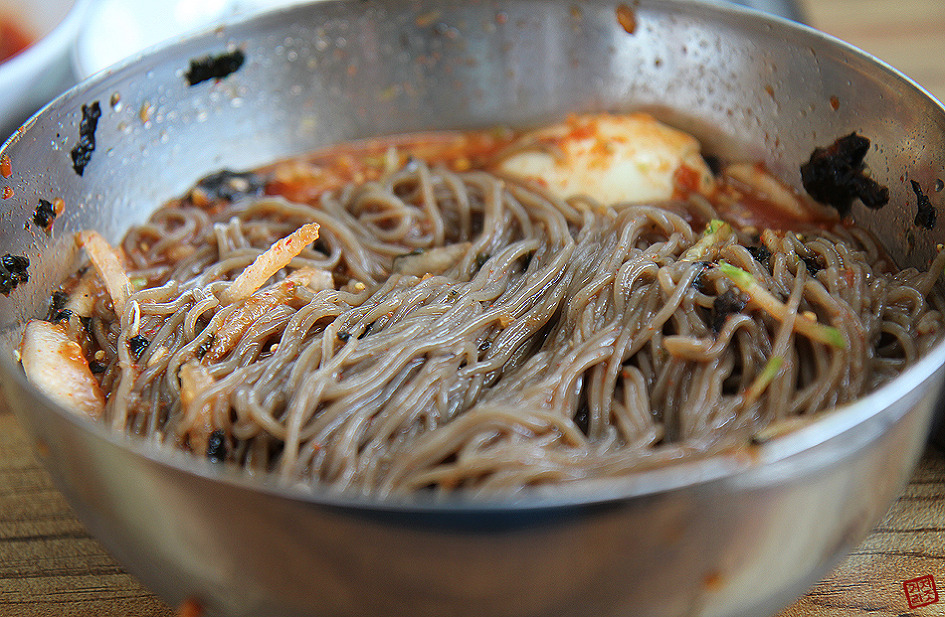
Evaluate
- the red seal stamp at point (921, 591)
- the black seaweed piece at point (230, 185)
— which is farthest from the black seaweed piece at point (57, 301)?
the red seal stamp at point (921, 591)

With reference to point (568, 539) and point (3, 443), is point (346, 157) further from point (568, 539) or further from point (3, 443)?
point (568, 539)

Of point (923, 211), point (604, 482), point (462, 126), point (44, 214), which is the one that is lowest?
point (604, 482)

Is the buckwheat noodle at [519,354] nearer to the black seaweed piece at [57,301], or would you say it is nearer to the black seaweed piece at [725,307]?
the black seaweed piece at [725,307]

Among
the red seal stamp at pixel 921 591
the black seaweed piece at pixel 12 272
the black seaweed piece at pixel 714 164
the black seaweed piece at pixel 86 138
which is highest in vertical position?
the black seaweed piece at pixel 86 138

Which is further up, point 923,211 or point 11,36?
point 11,36

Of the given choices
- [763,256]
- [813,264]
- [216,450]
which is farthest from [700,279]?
[216,450]

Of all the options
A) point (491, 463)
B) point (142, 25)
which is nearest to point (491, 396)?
point (491, 463)

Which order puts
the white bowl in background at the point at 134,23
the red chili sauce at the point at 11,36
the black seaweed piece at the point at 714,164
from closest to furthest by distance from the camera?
the black seaweed piece at the point at 714,164 < the white bowl in background at the point at 134,23 < the red chili sauce at the point at 11,36

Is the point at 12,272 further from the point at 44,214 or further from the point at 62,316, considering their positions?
the point at 44,214
